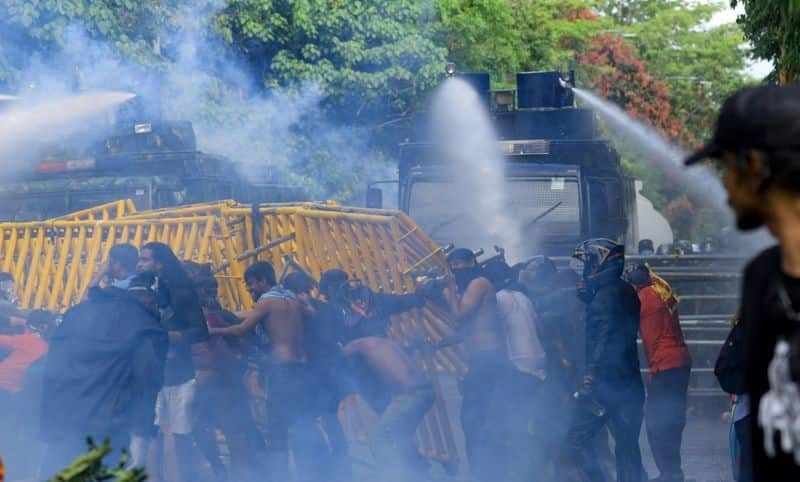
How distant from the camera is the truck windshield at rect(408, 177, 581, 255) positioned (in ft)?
50.0

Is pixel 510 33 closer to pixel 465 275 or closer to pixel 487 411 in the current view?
pixel 465 275

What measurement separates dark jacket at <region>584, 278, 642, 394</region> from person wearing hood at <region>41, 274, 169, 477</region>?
2804mm

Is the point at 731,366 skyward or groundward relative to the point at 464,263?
groundward

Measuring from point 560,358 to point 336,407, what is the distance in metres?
2.13

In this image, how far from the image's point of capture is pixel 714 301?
13.9 m

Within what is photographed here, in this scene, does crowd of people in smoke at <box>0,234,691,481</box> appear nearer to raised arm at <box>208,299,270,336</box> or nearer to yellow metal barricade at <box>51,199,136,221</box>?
raised arm at <box>208,299,270,336</box>

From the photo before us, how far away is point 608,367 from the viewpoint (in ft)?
29.6

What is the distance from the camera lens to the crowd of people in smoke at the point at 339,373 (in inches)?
308

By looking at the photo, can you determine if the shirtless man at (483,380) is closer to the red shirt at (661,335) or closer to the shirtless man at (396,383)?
the shirtless man at (396,383)

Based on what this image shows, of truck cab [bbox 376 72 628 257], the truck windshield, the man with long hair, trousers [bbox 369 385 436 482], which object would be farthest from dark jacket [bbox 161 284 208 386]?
the truck windshield

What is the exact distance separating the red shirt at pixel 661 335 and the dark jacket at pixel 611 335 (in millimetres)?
1171

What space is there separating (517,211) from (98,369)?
8510mm

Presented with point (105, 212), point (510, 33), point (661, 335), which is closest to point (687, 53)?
point (510, 33)

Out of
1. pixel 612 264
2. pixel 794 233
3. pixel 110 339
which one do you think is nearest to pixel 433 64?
pixel 612 264
